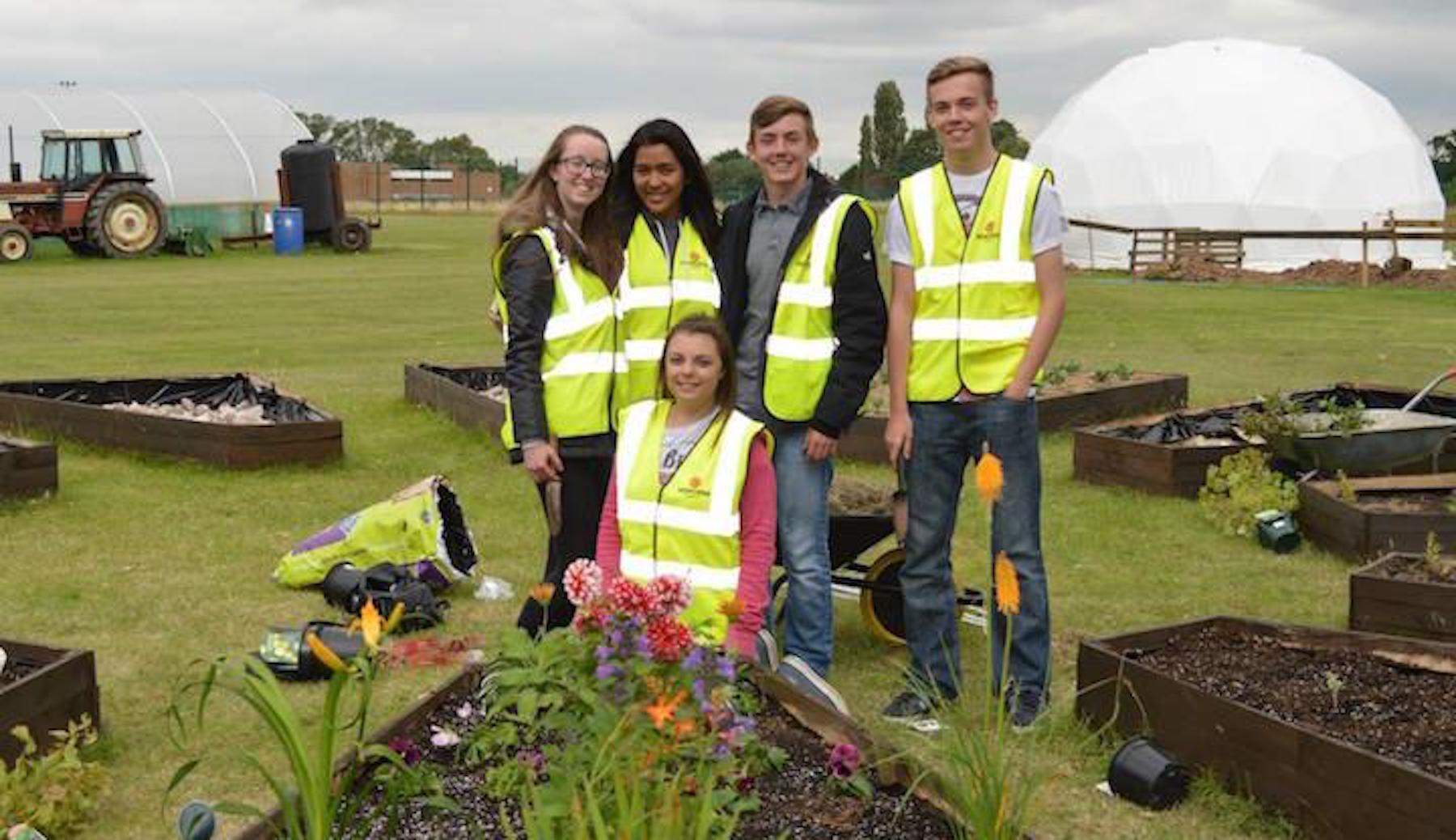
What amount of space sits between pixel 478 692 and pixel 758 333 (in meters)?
1.45

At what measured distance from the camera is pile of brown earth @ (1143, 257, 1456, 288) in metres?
28.9

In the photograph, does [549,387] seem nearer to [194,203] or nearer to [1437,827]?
[1437,827]

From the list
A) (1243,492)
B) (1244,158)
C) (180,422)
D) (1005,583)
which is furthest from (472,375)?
(1244,158)

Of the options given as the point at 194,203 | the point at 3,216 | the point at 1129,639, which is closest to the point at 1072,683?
the point at 1129,639

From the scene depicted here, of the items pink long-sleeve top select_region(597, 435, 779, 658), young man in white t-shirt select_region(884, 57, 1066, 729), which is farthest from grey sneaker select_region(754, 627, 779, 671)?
young man in white t-shirt select_region(884, 57, 1066, 729)

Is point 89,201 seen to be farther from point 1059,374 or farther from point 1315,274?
point 1059,374

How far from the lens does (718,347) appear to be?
4645 millimetres

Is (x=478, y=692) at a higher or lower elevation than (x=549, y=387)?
lower

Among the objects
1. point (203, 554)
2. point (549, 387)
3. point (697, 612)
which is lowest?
point (203, 554)

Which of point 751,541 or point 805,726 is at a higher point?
point 751,541

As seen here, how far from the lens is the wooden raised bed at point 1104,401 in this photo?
11.1 m

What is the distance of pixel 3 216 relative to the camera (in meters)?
32.4

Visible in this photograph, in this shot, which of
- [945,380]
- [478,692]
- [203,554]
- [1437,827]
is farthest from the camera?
[203,554]

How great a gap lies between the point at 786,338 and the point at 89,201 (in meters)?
31.2
